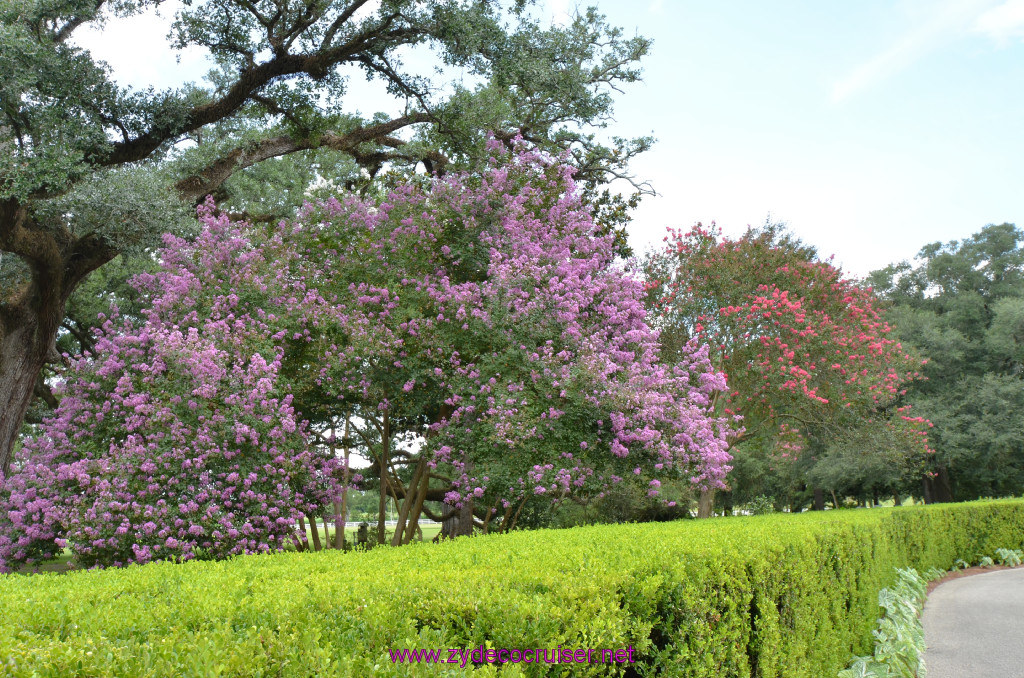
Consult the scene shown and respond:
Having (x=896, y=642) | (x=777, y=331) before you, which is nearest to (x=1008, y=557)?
(x=777, y=331)

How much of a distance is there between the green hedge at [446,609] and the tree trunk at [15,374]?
28.8 feet

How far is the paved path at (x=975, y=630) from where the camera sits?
8.22m

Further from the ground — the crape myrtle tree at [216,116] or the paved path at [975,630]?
the crape myrtle tree at [216,116]

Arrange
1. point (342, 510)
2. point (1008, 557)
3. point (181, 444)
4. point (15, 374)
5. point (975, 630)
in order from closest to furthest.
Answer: point (181, 444) → point (975, 630) → point (15, 374) → point (342, 510) → point (1008, 557)

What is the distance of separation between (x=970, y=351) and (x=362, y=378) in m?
33.3

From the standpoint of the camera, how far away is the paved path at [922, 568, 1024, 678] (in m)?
8.22

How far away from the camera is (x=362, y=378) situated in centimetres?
1149

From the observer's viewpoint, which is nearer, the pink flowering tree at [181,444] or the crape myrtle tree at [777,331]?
the pink flowering tree at [181,444]

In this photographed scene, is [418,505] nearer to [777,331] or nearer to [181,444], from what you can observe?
[181,444]

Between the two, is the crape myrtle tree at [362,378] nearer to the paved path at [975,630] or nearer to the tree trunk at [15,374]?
the tree trunk at [15,374]

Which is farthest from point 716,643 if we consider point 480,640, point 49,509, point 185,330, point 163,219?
point 163,219

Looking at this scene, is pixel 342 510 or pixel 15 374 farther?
pixel 342 510

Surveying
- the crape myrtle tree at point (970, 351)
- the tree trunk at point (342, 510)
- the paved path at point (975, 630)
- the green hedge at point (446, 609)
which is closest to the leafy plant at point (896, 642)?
the paved path at point (975, 630)

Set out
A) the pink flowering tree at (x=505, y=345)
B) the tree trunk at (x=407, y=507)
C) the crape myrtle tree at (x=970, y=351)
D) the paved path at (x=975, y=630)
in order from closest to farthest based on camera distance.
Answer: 1. the paved path at (x=975, y=630)
2. the pink flowering tree at (x=505, y=345)
3. the tree trunk at (x=407, y=507)
4. the crape myrtle tree at (x=970, y=351)
